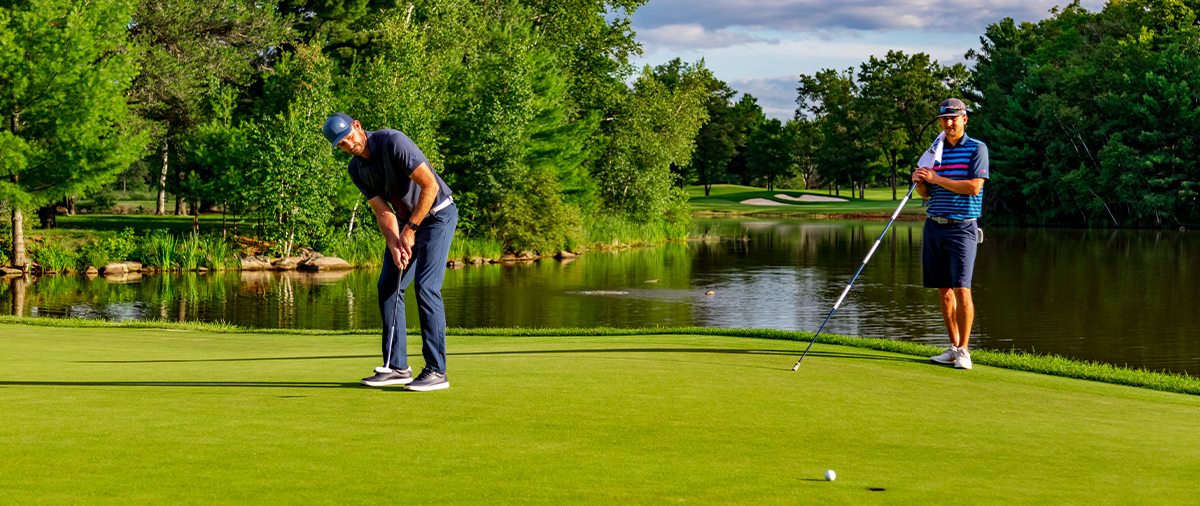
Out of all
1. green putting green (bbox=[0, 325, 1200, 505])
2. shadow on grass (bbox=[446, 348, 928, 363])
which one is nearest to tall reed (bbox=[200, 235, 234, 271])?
green putting green (bbox=[0, 325, 1200, 505])

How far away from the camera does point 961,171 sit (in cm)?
905

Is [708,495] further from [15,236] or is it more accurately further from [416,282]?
[15,236]

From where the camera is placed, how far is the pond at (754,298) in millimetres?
18422

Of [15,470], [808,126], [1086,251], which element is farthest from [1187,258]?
[808,126]

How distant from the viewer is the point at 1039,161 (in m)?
72.5

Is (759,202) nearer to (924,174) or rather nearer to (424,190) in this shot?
(924,174)

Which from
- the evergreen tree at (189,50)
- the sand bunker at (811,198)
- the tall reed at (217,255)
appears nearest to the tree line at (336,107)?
the evergreen tree at (189,50)

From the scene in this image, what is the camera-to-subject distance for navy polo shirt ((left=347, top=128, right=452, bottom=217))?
255 inches

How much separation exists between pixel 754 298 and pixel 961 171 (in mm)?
16231

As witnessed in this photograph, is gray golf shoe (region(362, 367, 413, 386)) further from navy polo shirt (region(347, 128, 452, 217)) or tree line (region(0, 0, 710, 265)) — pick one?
tree line (region(0, 0, 710, 265))

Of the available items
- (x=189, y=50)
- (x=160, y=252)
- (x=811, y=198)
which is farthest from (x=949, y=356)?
Answer: (x=811, y=198)

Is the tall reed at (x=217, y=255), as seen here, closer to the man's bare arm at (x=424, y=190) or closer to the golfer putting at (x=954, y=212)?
the golfer putting at (x=954, y=212)

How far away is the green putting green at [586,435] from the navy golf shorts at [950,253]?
3.14 ft

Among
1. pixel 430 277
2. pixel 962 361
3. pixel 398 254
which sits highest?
pixel 398 254
